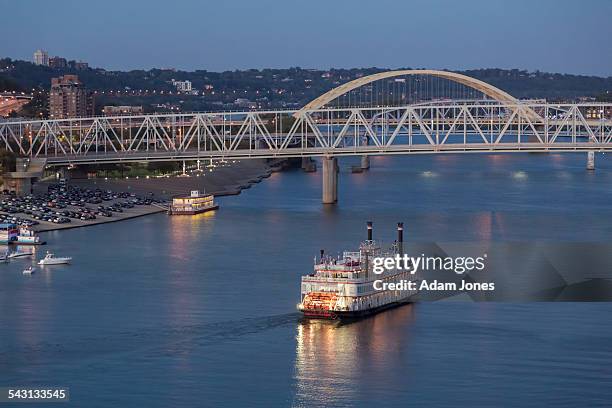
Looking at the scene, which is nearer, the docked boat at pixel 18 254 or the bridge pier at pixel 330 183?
the docked boat at pixel 18 254

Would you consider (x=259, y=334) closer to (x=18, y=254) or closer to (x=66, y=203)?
(x=18, y=254)

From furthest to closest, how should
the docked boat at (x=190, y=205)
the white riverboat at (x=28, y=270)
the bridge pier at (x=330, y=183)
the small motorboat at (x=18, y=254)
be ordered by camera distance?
the bridge pier at (x=330, y=183) → the docked boat at (x=190, y=205) → the small motorboat at (x=18, y=254) → the white riverboat at (x=28, y=270)

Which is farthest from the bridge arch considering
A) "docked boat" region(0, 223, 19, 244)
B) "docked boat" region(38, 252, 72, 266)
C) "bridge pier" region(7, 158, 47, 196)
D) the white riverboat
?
the white riverboat

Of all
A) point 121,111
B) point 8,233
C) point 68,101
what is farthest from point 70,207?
point 121,111

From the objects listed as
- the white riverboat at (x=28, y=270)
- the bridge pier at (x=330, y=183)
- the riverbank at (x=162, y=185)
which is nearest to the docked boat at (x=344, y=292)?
the white riverboat at (x=28, y=270)

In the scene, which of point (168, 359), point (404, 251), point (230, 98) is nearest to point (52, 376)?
point (168, 359)

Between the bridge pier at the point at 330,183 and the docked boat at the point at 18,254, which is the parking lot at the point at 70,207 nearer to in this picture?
the docked boat at the point at 18,254

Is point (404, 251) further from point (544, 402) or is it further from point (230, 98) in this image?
point (230, 98)

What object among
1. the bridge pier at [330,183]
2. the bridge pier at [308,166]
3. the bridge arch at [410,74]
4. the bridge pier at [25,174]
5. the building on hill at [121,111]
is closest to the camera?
the bridge pier at [330,183]
